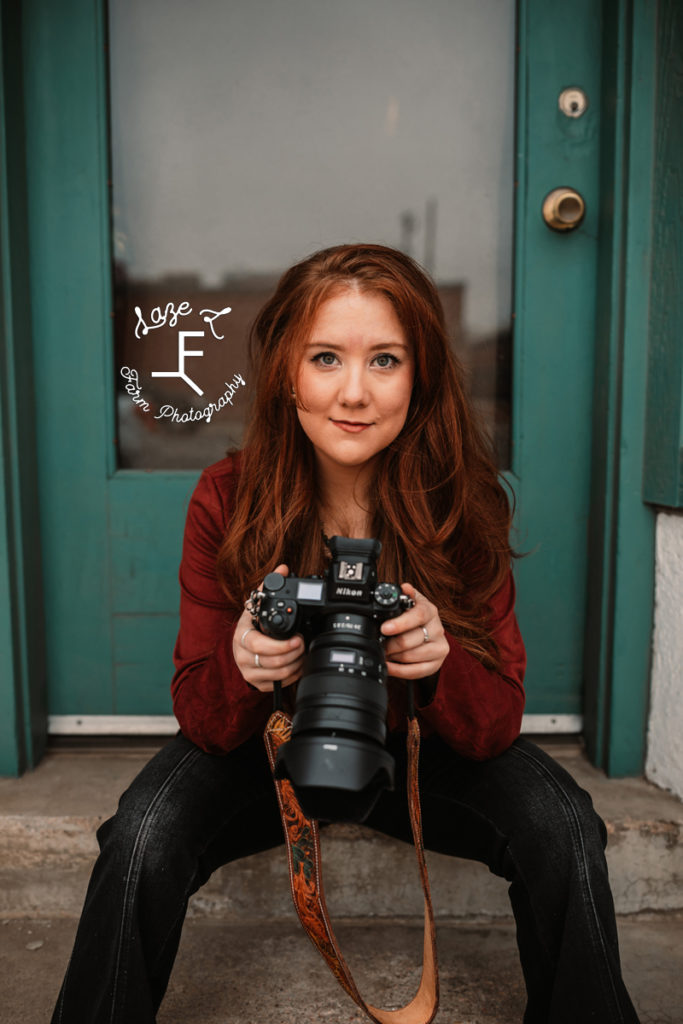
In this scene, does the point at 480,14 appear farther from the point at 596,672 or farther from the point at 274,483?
the point at 596,672

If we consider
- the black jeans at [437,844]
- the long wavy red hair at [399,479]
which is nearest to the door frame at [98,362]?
the long wavy red hair at [399,479]

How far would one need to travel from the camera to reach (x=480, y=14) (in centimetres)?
178

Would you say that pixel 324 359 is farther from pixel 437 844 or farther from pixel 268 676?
pixel 437 844

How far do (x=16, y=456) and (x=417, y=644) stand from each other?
1.07m

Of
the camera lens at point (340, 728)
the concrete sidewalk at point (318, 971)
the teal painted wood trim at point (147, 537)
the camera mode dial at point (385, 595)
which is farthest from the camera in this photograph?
the teal painted wood trim at point (147, 537)

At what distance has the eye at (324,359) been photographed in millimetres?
1271

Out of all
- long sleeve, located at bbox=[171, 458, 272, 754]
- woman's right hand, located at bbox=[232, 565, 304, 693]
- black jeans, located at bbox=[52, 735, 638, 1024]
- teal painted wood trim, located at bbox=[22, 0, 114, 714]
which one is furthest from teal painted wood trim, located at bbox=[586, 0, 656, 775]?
teal painted wood trim, located at bbox=[22, 0, 114, 714]

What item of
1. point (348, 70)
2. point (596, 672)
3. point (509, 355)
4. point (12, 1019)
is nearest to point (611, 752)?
point (596, 672)

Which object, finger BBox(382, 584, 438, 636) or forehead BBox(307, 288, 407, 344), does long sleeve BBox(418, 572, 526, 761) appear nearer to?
finger BBox(382, 584, 438, 636)

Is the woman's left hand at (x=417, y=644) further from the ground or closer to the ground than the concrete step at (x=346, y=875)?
further from the ground

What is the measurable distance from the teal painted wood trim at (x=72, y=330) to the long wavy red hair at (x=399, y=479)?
58cm

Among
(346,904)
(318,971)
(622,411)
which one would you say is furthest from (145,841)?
Answer: (622,411)

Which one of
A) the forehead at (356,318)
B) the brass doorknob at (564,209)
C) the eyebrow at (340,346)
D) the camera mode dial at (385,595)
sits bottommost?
the camera mode dial at (385,595)

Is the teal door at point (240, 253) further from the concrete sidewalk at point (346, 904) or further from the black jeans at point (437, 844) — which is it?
the black jeans at point (437, 844)
